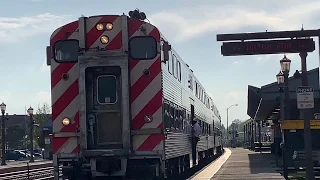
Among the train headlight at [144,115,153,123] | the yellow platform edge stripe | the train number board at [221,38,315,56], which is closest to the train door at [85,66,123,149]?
the train headlight at [144,115,153,123]

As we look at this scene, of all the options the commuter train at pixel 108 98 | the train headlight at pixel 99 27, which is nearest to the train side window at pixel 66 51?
the commuter train at pixel 108 98

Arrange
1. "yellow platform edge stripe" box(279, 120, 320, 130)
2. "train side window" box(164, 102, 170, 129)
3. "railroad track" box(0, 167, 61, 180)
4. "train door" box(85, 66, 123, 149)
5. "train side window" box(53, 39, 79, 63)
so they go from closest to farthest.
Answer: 1. "train door" box(85, 66, 123, 149)
2. "train side window" box(53, 39, 79, 63)
3. "train side window" box(164, 102, 170, 129)
4. "railroad track" box(0, 167, 61, 180)
5. "yellow platform edge stripe" box(279, 120, 320, 130)

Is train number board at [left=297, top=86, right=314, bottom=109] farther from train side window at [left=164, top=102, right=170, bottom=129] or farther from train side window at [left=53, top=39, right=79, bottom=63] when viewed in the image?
train side window at [left=53, top=39, right=79, bottom=63]

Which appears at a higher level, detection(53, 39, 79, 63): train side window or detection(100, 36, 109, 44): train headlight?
detection(100, 36, 109, 44): train headlight

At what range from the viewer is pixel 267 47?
731 inches

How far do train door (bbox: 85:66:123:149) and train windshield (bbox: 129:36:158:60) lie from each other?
2.03 ft

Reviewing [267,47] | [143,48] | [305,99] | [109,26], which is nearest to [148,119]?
[143,48]

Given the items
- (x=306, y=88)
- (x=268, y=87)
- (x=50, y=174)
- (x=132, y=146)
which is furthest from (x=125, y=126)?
(x=268, y=87)

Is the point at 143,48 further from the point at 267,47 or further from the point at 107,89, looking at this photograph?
the point at 267,47

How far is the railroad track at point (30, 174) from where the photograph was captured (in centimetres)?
2403

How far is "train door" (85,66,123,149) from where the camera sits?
1495cm

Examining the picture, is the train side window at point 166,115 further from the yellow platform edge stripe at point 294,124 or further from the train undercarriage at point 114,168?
the yellow platform edge stripe at point 294,124

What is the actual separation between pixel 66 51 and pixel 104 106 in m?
1.73

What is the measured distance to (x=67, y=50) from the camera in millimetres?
15570
